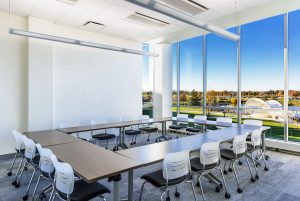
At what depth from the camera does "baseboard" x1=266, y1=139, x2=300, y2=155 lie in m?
4.81

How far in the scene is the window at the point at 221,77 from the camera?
613 cm

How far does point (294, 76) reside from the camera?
498cm

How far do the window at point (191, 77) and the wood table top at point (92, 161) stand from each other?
4977 millimetres

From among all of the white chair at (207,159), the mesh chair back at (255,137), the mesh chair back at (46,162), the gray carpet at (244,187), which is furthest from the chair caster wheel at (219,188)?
the mesh chair back at (46,162)

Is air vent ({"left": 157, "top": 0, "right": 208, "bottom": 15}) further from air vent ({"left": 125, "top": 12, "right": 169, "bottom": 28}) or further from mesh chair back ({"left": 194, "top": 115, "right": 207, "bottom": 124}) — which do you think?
mesh chair back ({"left": 194, "top": 115, "right": 207, "bottom": 124})

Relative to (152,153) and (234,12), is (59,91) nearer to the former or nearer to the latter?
(152,153)

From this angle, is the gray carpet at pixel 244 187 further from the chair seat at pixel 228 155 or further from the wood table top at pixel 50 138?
the wood table top at pixel 50 138

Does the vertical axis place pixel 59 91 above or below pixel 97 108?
above

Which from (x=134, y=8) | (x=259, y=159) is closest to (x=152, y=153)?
(x=259, y=159)

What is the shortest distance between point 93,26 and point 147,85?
10.6 ft

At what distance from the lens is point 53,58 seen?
5.33 metres

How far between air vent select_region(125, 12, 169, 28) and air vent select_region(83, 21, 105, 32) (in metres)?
0.92

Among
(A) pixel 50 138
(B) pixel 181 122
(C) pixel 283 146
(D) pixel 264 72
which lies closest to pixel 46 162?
(A) pixel 50 138

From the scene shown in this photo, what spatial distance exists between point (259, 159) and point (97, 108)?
4649mm
